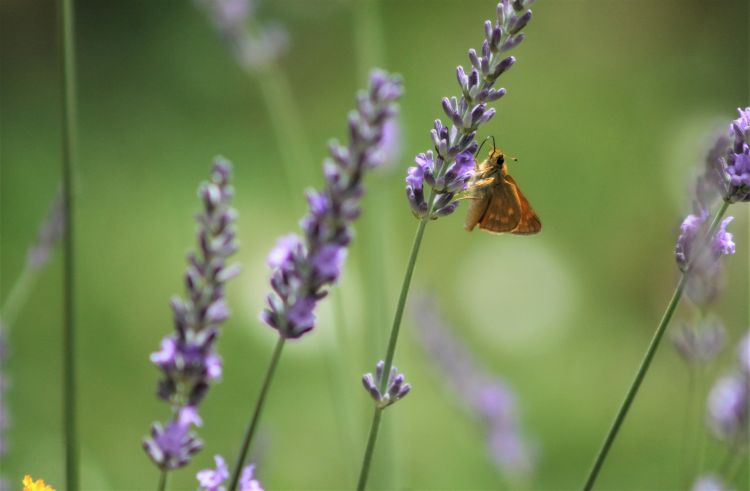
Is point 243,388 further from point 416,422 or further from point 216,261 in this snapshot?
point 216,261

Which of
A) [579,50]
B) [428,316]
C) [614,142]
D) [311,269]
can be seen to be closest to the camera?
[311,269]

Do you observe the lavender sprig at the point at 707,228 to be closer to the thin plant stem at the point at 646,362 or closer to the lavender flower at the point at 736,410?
the thin plant stem at the point at 646,362

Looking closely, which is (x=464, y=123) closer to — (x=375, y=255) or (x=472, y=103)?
(x=472, y=103)

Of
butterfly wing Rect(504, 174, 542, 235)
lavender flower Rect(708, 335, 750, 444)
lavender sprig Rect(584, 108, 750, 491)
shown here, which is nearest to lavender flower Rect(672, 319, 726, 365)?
lavender flower Rect(708, 335, 750, 444)

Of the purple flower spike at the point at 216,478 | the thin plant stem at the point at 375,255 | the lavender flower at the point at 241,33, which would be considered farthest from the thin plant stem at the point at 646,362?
the lavender flower at the point at 241,33

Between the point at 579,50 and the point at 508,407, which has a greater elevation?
the point at 579,50

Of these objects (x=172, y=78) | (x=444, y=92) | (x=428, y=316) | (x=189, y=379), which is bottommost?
(x=189, y=379)

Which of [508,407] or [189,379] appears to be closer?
[189,379]

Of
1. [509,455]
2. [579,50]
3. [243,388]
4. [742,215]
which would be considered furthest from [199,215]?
[579,50]

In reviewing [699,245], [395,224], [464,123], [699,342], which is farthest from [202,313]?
[395,224]
